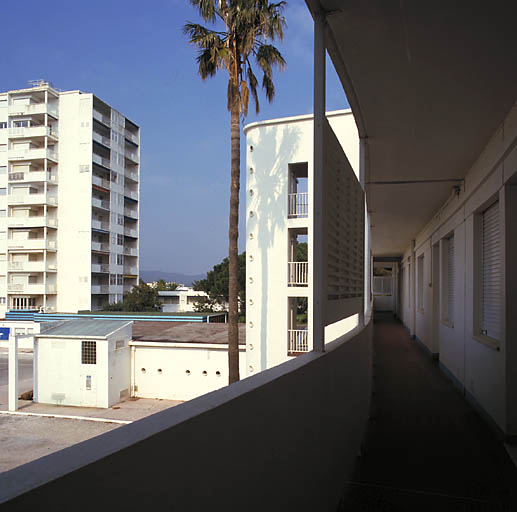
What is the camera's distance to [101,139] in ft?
150

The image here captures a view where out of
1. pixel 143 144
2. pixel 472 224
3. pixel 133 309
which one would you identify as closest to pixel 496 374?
→ pixel 472 224

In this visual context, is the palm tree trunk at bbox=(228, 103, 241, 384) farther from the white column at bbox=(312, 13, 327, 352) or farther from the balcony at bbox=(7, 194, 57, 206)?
the balcony at bbox=(7, 194, 57, 206)

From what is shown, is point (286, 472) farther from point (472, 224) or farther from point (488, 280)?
point (472, 224)

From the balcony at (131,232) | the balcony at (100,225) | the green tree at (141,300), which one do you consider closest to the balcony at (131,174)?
the balcony at (131,232)

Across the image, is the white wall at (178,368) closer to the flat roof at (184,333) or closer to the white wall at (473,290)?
the flat roof at (184,333)

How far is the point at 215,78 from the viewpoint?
13.6 m

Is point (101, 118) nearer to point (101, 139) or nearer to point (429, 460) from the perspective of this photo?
point (101, 139)

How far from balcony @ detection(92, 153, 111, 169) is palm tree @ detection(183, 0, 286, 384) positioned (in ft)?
110

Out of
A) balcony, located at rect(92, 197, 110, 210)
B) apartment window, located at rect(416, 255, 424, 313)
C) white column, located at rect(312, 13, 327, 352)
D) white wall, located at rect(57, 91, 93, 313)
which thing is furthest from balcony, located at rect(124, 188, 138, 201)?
white column, located at rect(312, 13, 327, 352)

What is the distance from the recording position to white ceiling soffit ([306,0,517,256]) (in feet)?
8.46

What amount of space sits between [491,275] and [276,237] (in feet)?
39.9

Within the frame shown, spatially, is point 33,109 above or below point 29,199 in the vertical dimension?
above

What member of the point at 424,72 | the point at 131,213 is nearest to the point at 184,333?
the point at 424,72

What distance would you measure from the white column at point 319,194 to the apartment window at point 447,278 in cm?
689
